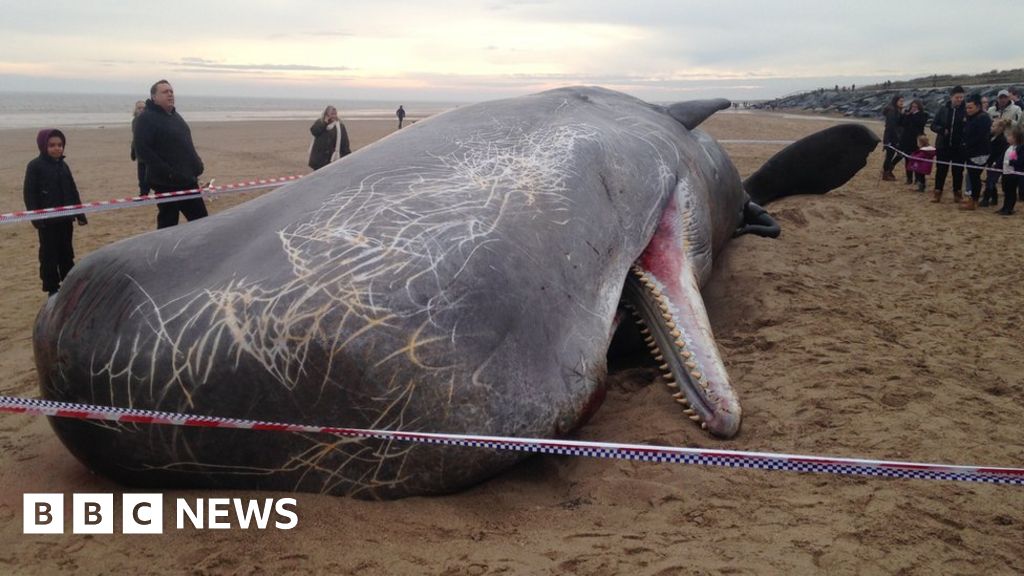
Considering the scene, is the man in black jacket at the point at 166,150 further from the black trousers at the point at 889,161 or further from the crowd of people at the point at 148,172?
the black trousers at the point at 889,161

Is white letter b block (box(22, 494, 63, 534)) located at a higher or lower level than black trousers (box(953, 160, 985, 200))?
lower

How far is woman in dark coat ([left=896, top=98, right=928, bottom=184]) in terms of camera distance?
49.5 feet

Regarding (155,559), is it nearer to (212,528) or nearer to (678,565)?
(212,528)

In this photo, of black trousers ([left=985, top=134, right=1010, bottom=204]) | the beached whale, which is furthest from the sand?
black trousers ([left=985, top=134, right=1010, bottom=204])

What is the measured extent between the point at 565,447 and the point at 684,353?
1318 millimetres

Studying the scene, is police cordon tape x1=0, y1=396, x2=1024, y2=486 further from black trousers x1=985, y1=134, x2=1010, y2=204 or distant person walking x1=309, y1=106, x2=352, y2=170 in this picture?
black trousers x1=985, y1=134, x2=1010, y2=204

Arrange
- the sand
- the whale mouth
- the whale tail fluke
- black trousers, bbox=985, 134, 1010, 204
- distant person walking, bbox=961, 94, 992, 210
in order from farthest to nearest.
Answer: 1. distant person walking, bbox=961, 94, 992, 210
2. black trousers, bbox=985, 134, 1010, 204
3. the whale tail fluke
4. the whale mouth
5. the sand

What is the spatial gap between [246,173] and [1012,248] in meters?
16.9

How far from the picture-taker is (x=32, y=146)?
92.6 feet

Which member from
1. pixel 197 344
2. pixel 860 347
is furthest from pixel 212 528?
pixel 860 347

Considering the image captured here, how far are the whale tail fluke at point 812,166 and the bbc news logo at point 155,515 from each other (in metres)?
8.30

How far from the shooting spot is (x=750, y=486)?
3.66 meters

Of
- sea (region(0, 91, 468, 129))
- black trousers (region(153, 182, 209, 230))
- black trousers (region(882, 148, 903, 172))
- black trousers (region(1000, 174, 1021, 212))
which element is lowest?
black trousers (region(153, 182, 209, 230))

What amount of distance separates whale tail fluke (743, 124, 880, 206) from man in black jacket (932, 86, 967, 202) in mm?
3388
